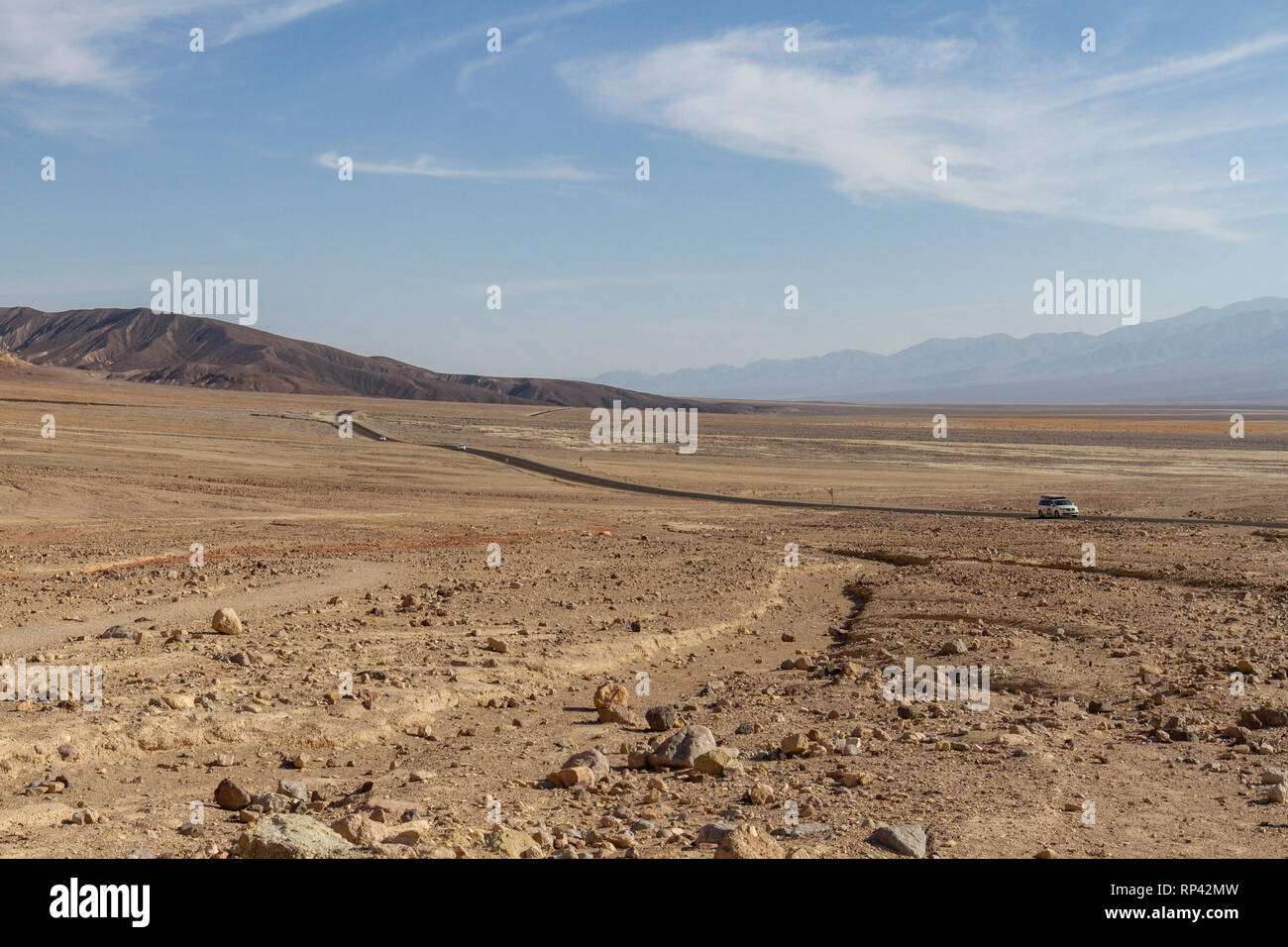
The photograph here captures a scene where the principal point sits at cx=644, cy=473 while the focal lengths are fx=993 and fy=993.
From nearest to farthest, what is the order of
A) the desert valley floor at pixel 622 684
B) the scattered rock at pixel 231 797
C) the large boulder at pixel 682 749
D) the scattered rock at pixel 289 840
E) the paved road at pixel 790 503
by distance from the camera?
the scattered rock at pixel 289 840 → the desert valley floor at pixel 622 684 → the scattered rock at pixel 231 797 → the large boulder at pixel 682 749 → the paved road at pixel 790 503

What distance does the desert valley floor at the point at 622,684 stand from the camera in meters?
7.14

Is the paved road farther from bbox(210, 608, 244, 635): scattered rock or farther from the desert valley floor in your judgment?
bbox(210, 608, 244, 635): scattered rock

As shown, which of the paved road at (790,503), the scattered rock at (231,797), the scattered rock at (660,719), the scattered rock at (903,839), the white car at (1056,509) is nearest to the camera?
the scattered rock at (903,839)

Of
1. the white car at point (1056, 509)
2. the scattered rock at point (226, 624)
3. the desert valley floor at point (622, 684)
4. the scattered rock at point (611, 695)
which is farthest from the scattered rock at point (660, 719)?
the white car at point (1056, 509)

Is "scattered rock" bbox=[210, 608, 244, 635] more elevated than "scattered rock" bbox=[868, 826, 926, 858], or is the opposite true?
"scattered rock" bbox=[210, 608, 244, 635]

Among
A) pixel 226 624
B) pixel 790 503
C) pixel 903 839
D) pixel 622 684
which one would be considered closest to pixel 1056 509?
pixel 790 503

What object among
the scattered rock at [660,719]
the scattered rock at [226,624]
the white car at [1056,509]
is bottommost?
the scattered rock at [660,719]

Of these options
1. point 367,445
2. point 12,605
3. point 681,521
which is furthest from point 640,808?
point 367,445

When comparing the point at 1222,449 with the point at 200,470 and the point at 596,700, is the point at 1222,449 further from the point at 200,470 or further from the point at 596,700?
the point at 596,700

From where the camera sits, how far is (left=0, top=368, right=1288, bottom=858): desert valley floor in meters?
7.14

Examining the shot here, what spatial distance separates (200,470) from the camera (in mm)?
45688

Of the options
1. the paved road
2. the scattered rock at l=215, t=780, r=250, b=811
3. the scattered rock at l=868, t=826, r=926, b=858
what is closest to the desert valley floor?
the scattered rock at l=215, t=780, r=250, b=811

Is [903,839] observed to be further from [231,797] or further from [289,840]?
[231,797]

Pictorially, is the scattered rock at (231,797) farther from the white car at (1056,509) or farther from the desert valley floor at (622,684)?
the white car at (1056,509)
